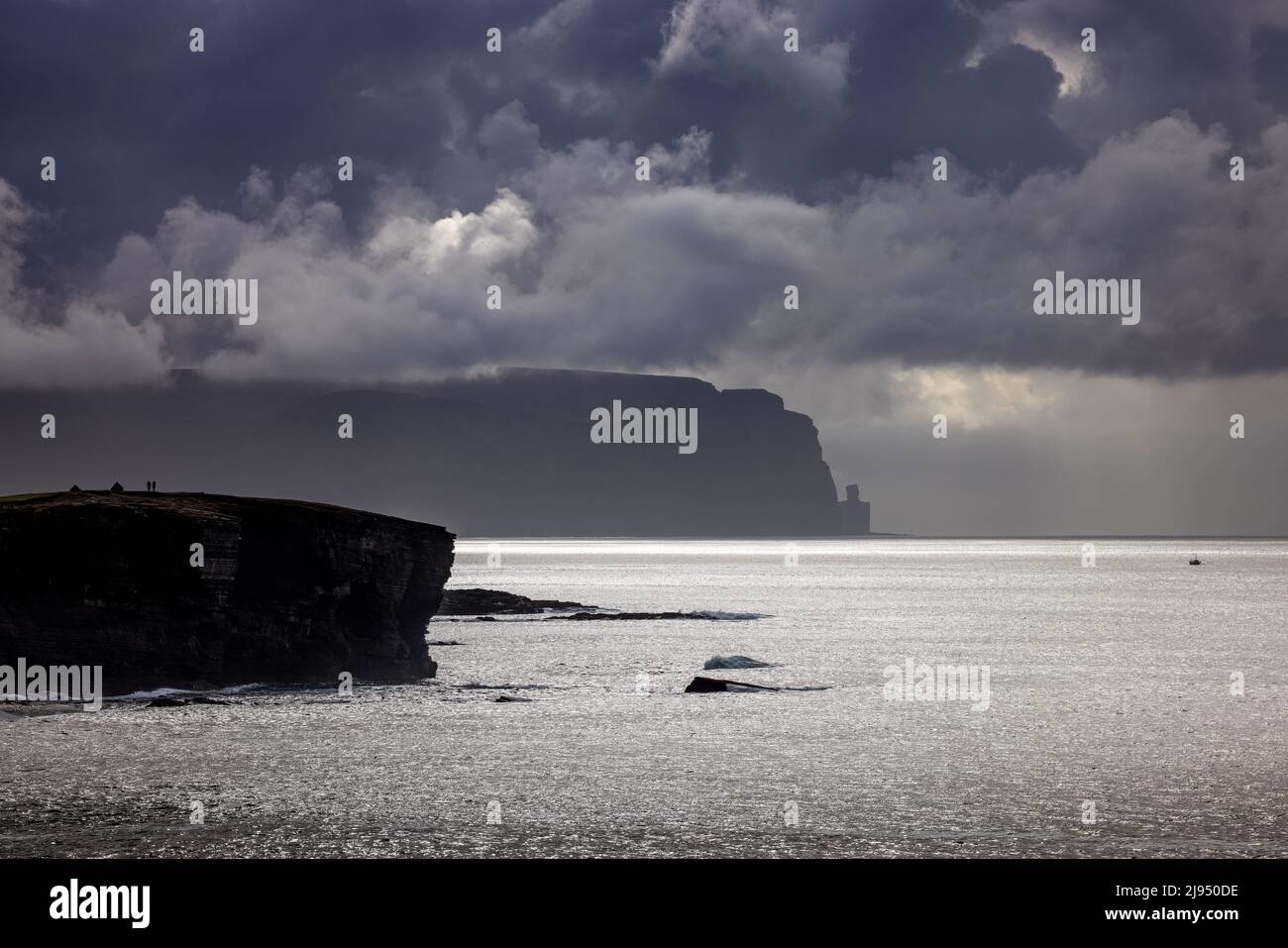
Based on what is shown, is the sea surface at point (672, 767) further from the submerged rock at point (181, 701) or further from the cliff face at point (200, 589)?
the cliff face at point (200, 589)

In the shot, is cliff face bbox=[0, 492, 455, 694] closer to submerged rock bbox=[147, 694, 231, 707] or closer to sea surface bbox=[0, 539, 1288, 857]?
submerged rock bbox=[147, 694, 231, 707]

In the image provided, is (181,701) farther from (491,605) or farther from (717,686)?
(491,605)

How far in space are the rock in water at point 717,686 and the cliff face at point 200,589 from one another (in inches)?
712

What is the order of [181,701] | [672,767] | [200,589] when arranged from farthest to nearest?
1. [200,589]
2. [181,701]
3. [672,767]

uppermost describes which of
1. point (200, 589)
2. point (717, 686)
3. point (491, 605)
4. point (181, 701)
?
point (200, 589)

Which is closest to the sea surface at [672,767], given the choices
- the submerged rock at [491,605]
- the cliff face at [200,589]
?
the cliff face at [200,589]

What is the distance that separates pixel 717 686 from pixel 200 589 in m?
29.1

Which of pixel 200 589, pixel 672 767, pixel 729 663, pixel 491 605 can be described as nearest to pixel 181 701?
pixel 200 589

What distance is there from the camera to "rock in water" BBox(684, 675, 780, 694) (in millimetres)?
68750

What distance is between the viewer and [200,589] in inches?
2478

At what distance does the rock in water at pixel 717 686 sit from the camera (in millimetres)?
68750
